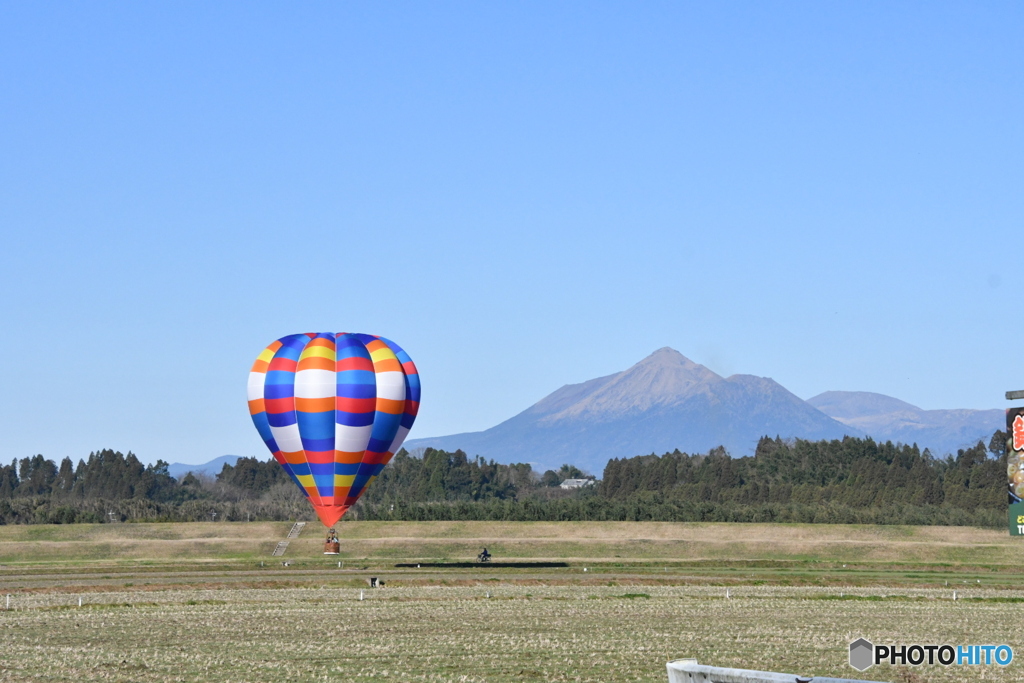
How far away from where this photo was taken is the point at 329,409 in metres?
69.1

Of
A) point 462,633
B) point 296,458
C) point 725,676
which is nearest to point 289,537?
point 296,458

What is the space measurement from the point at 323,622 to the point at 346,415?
84.3 ft

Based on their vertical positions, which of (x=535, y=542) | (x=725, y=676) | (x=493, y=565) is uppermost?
(x=725, y=676)

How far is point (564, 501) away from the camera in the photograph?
6132 inches

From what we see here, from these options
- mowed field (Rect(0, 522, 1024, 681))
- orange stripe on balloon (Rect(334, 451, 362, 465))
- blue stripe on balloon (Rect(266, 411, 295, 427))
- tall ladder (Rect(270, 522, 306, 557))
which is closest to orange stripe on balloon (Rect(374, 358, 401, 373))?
orange stripe on balloon (Rect(334, 451, 362, 465))

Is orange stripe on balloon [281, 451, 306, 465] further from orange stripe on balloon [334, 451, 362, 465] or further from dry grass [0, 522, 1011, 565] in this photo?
dry grass [0, 522, 1011, 565]

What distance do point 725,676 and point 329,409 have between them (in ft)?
189

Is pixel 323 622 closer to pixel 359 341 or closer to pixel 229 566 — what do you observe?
pixel 359 341

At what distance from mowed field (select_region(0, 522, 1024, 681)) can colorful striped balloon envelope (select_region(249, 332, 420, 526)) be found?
591 centimetres

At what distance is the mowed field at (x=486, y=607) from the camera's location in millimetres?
32344

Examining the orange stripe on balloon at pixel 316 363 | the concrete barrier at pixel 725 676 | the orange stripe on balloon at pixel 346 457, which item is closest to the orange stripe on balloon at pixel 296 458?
the orange stripe on balloon at pixel 346 457

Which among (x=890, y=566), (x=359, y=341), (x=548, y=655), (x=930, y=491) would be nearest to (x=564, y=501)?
(x=930, y=491)

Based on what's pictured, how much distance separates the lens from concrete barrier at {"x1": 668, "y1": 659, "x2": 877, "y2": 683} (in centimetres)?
1242

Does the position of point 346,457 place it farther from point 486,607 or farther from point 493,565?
point 493,565
